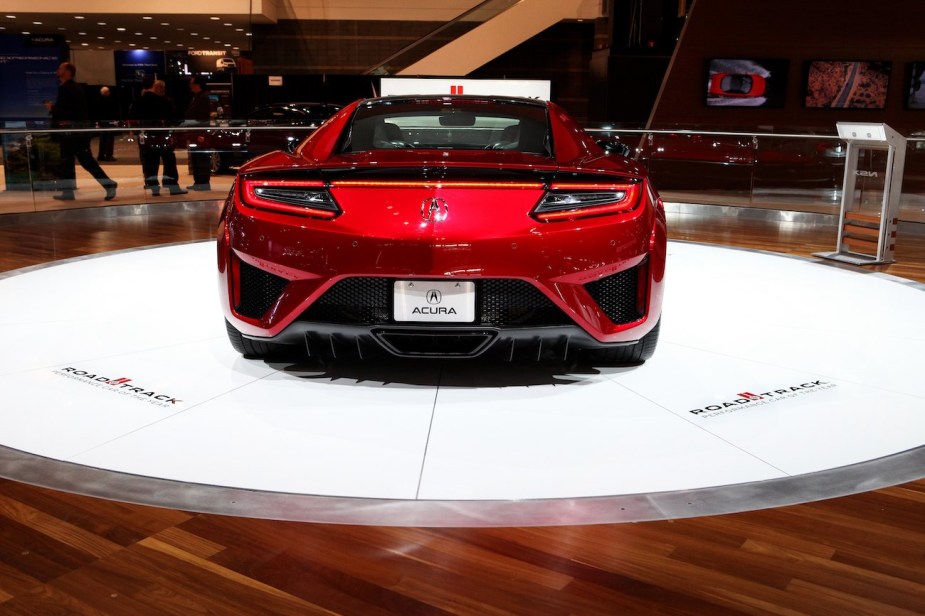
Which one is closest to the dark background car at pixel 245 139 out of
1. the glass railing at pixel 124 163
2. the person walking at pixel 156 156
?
the glass railing at pixel 124 163

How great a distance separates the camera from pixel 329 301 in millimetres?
2947

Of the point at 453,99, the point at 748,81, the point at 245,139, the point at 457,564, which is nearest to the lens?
the point at 457,564

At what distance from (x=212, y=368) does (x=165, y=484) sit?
1.16m

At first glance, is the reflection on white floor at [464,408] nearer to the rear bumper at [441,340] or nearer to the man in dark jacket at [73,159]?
the rear bumper at [441,340]

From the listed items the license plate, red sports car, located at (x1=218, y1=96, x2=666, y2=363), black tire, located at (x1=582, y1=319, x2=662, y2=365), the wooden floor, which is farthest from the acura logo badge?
the wooden floor

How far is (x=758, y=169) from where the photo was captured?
9.94 m

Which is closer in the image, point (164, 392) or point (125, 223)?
point (164, 392)

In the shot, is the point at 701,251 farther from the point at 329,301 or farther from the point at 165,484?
the point at 165,484

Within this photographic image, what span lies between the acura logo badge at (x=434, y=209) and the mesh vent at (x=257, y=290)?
576 mm

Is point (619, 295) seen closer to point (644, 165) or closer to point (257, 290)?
point (257, 290)

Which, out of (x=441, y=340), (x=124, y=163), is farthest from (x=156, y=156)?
(x=441, y=340)

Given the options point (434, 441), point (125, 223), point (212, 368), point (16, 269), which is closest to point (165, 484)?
point (434, 441)

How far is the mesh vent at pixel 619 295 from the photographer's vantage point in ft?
9.86

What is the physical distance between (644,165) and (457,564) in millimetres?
8152
